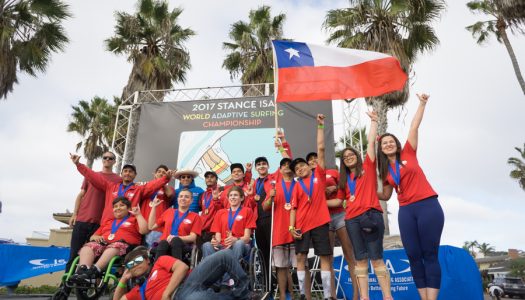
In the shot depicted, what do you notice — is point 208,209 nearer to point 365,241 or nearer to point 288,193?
point 288,193

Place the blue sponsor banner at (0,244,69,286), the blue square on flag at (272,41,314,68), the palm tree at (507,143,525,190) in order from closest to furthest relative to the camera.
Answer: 1. the blue square on flag at (272,41,314,68)
2. the blue sponsor banner at (0,244,69,286)
3. the palm tree at (507,143,525,190)

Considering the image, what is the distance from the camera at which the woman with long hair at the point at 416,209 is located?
2.85m

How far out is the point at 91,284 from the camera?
11.7 feet

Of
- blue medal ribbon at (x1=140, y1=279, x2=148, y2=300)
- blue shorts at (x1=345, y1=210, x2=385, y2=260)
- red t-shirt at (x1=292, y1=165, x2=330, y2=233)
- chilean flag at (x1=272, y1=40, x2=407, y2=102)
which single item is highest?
chilean flag at (x1=272, y1=40, x2=407, y2=102)

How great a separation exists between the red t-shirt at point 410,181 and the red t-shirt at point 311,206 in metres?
0.87

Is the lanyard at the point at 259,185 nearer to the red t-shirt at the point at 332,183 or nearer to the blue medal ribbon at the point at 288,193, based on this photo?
the blue medal ribbon at the point at 288,193

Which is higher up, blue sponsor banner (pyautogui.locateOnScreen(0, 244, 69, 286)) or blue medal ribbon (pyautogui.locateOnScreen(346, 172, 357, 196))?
blue medal ribbon (pyautogui.locateOnScreen(346, 172, 357, 196))

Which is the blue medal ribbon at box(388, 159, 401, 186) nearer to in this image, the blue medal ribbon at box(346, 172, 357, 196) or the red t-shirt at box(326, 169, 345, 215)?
the blue medal ribbon at box(346, 172, 357, 196)

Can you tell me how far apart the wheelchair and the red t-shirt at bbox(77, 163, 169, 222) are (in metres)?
0.96

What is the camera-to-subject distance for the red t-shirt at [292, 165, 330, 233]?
383cm

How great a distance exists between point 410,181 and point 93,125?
16722 millimetres

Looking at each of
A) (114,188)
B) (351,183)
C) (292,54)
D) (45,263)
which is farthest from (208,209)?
(45,263)

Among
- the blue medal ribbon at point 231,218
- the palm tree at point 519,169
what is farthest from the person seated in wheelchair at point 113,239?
the palm tree at point 519,169

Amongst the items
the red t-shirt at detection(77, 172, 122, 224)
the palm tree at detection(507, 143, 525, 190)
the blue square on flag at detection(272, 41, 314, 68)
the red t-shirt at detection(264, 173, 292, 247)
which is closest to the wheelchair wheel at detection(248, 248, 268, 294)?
the red t-shirt at detection(264, 173, 292, 247)
